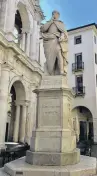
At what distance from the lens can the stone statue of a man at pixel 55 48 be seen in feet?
19.6

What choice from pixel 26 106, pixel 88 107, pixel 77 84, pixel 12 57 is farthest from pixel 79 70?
pixel 12 57

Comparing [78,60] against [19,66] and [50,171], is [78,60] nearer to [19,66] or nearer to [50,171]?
[19,66]

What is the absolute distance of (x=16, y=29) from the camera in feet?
68.7

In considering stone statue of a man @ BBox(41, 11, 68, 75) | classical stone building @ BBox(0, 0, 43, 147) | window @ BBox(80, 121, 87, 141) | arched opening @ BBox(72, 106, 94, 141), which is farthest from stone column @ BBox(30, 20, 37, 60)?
stone statue of a man @ BBox(41, 11, 68, 75)

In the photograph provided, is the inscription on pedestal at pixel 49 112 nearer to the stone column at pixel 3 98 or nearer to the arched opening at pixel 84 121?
the stone column at pixel 3 98

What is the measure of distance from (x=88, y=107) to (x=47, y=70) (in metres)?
18.2

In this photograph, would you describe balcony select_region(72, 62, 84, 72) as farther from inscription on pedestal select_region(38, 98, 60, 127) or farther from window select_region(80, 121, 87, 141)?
inscription on pedestal select_region(38, 98, 60, 127)

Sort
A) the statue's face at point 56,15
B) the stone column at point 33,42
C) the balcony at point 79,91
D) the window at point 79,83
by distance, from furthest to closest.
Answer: the window at point 79,83
the balcony at point 79,91
the stone column at point 33,42
the statue's face at point 56,15

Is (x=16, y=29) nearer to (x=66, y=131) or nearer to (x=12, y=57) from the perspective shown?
(x=12, y=57)

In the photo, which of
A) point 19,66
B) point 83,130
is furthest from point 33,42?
point 83,130

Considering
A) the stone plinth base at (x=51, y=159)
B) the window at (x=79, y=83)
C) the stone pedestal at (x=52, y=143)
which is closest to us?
the stone pedestal at (x=52, y=143)

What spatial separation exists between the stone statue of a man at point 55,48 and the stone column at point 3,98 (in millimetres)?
7170

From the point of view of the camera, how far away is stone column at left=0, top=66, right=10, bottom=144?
12.1 m

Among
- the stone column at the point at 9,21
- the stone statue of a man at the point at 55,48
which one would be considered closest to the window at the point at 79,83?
the stone column at the point at 9,21
